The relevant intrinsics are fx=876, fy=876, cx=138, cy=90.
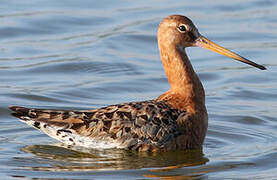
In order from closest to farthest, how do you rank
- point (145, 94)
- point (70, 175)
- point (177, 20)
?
point (70, 175)
point (177, 20)
point (145, 94)

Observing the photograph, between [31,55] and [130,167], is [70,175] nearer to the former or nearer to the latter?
[130,167]

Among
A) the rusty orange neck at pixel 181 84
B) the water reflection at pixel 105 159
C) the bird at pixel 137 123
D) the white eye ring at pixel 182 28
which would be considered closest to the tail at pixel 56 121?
the bird at pixel 137 123

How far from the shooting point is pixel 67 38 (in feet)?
72.3

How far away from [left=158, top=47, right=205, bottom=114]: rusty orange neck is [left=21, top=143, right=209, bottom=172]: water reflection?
0.80 meters

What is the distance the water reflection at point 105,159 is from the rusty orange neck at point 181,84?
2.63 ft

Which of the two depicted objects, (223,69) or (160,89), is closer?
(160,89)

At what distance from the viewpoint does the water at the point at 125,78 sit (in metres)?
13.4

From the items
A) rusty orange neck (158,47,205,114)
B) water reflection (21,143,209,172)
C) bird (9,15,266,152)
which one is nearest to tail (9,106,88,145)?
bird (9,15,266,152)

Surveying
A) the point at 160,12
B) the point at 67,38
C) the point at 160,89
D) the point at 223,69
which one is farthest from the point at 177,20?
the point at 160,12

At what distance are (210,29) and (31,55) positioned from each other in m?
4.90

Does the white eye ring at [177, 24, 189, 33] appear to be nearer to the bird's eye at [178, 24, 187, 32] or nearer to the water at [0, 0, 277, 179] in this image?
the bird's eye at [178, 24, 187, 32]

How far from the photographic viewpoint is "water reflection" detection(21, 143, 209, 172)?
1324cm

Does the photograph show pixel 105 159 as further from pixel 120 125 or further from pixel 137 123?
pixel 137 123

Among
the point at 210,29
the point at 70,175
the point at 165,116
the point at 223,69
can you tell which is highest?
the point at 210,29
